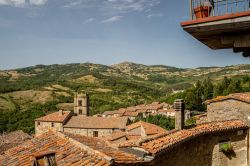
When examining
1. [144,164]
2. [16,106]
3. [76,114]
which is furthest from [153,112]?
[144,164]

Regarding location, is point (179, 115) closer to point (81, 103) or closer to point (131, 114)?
point (81, 103)

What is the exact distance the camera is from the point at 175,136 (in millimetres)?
11898

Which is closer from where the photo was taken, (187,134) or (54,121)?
(187,134)

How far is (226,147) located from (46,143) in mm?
8681

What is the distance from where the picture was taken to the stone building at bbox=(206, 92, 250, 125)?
16266 mm

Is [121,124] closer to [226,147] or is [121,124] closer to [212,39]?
[226,147]

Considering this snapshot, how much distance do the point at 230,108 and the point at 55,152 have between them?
40.9 ft

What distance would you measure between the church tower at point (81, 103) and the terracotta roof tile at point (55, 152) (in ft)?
179

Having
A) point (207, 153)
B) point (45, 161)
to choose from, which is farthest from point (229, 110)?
point (45, 161)

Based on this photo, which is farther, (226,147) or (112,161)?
(226,147)

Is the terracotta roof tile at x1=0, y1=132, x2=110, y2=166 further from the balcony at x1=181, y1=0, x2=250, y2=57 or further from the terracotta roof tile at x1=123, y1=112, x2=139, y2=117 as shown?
the terracotta roof tile at x1=123, y1=112, x2=139, y2=117

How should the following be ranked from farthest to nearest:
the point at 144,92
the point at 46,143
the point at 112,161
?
1. the point at 144,92
2. the point at 46,143
3. the point at 112,161

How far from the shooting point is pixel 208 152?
45.1 ft

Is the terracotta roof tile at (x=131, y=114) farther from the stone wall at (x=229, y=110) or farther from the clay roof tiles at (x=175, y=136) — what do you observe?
the clay roof tiles at (x=175, y=136)
